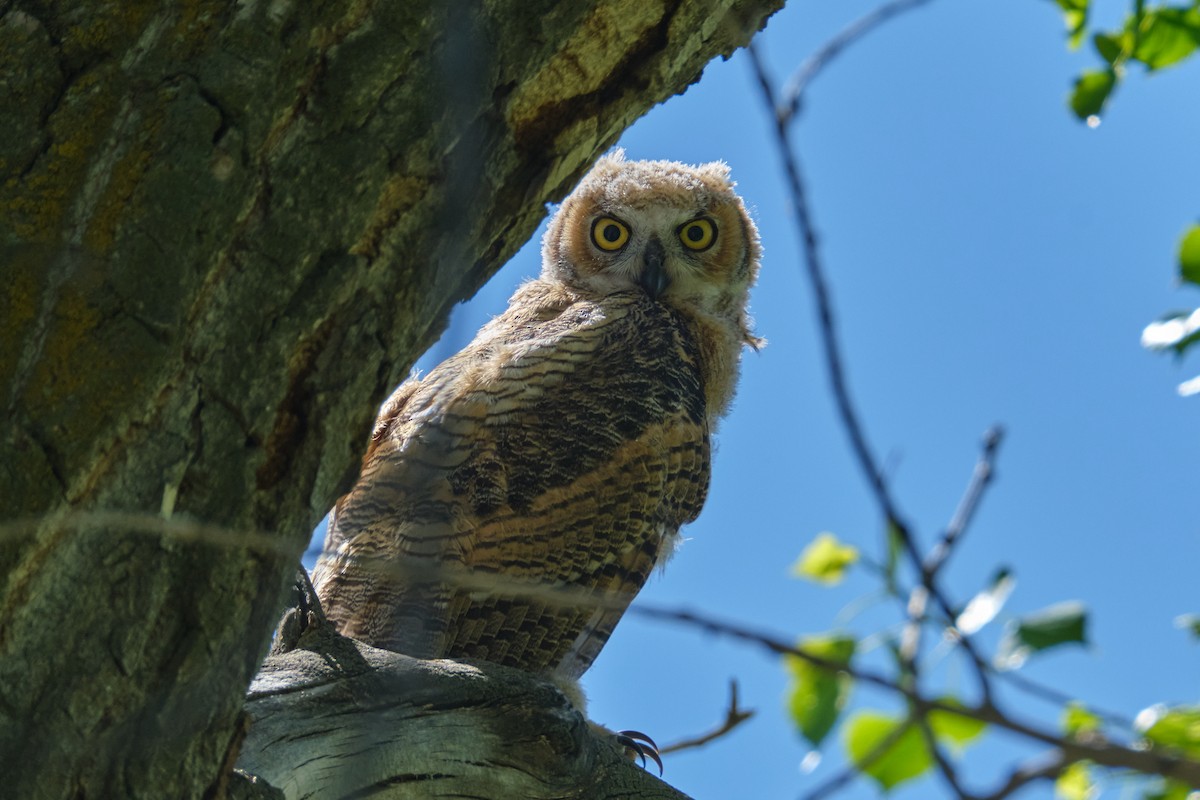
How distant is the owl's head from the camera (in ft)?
20.4

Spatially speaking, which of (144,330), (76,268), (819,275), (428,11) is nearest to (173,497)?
(144,330)

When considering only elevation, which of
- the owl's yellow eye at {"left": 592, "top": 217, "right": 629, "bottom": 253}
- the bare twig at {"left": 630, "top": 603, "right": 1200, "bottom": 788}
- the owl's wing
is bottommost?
the bare twig at {"left": 630, "top": 603, "right": 1200, "bottom": 788}

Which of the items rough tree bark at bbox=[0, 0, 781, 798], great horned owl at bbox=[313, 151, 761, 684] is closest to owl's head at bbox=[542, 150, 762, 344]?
great horned owl at bbox=[313, 151, 761, 684]

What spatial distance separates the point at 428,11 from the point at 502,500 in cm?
252

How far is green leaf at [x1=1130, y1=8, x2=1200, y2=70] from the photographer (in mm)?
2982

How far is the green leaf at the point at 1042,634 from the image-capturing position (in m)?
1.31

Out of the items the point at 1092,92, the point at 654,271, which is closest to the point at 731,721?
the point at 1092,92

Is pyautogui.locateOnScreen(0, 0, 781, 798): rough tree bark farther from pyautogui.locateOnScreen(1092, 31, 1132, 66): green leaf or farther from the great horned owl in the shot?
the great horned owl

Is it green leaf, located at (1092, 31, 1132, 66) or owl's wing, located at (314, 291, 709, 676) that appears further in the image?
owl's wing, located at (314, 291, 709, 676)

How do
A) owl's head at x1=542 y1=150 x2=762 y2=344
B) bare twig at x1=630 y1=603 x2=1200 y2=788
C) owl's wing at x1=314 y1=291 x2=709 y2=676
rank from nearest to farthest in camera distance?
bare twig at x1=630 y1=603 x2=1200 y2=788 < owl's wing at x1=314 y1=291 x2=709 y2=676 < owl's head at x1=542 y1=150 x2=762 y2=344

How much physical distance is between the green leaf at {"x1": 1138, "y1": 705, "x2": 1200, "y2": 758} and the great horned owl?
8.87 feet

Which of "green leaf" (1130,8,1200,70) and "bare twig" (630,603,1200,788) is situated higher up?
"green leaf" (1130,8,1200,70)

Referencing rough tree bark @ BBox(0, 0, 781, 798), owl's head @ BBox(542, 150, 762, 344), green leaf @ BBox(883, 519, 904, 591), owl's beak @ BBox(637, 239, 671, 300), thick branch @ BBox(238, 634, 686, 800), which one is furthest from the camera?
owl's head @ BBox(542, 150, 762, 344)

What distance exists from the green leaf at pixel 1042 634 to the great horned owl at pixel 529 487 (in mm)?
2800
